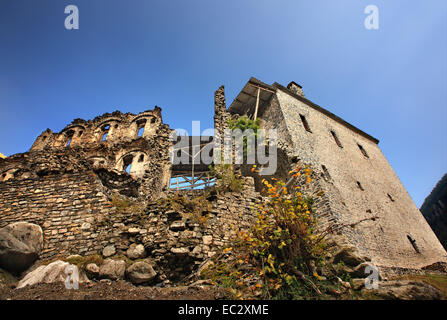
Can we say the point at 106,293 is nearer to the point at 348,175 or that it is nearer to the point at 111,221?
the point at 111,221

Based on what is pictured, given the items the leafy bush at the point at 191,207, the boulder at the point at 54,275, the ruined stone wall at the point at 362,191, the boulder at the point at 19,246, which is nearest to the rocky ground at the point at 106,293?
the boulder at the point at 54,275

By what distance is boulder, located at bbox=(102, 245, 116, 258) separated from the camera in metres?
4.52

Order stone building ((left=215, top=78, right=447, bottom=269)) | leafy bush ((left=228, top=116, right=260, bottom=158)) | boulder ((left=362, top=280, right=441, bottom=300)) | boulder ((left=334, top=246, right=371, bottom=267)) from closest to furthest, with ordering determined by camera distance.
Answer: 1. boulder ((left=362, top=280, right=441, bottom=300))
2. boulder ((left=334, top=246, right=371, bottom=267))
3. stone building ((left=215, top=78, right=447, bottom=269))
4. leafy bush ((left=228, top=116, right=260, bottom=158))

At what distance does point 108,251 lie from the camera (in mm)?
4562

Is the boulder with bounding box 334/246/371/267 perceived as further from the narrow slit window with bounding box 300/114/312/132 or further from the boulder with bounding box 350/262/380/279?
the narrow slit window with bounding box 300/114/312/132

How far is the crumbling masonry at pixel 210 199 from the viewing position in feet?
16.1

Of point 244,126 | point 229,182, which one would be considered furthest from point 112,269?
point 244,126

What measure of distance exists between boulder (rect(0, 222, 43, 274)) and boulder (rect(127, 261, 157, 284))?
2.41 m

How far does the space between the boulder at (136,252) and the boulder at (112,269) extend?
0.29 m

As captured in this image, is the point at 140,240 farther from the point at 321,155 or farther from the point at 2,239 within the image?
the point at 321,155

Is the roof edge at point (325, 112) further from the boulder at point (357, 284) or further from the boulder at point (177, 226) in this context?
the boulder at point (357, 284)

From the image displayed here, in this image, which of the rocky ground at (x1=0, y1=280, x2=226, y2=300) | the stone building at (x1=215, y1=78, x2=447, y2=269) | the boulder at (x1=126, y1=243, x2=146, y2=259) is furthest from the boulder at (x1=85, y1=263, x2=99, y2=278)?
the stone building at (x1=215, y1=78, x2=447, y2=269)
